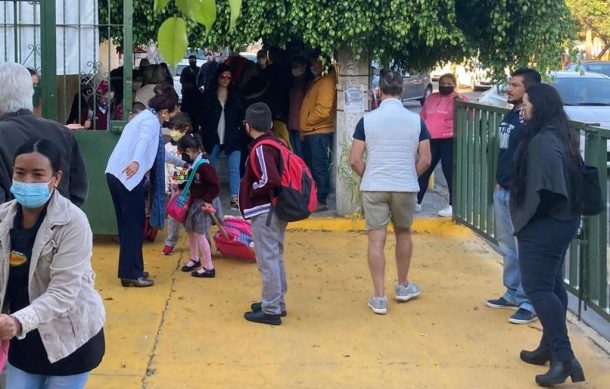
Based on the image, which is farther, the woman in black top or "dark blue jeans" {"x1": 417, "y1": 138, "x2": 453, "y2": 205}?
the woman in black top

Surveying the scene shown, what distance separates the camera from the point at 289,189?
649 cm

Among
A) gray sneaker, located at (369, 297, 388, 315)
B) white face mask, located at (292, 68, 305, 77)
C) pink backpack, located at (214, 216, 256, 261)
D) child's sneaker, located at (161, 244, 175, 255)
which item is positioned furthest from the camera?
white face mask, located at (292, 68, 305, 77)

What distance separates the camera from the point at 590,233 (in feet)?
21.0

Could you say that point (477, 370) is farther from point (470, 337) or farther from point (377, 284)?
point (377, 284)

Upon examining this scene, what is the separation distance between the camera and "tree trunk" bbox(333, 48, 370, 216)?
31.7 ft

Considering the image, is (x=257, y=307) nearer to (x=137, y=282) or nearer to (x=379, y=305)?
(x=379, y=305)

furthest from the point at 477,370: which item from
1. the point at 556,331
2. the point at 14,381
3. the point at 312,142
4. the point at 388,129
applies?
the point at 312,142

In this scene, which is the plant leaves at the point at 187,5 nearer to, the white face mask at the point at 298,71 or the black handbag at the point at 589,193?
the black handbag at the point at 589,193

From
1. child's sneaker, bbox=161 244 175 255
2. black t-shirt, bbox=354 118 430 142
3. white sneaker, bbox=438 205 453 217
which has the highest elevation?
black t-shirt, bbox=354 118 430 142

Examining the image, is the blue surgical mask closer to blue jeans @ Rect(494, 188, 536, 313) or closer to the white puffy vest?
the white puffy vest

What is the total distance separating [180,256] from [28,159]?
5.07 meters

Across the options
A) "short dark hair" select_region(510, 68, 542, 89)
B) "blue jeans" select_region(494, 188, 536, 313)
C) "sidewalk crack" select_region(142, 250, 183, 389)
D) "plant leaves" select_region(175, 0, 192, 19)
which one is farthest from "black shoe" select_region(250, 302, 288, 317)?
"plant leaves" select_region(175, 0, 192, 19)

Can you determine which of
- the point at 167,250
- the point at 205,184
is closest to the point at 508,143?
the point at 205,184

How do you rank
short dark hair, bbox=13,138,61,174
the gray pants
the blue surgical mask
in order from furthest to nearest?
the gray pants
short dark hair, bbox=13,138,61,174
the blue surgical mask
